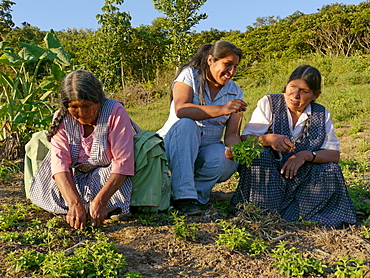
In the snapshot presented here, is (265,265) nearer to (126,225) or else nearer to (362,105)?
(126,225)

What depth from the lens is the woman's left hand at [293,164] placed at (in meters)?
2.77

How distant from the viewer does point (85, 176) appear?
2801 millimetres

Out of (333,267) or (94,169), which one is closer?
(333,267)

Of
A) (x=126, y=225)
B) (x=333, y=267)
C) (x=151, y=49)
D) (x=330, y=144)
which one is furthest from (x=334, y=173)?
(x=151, y=49)

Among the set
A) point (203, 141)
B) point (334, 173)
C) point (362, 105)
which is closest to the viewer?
point (334, 173)

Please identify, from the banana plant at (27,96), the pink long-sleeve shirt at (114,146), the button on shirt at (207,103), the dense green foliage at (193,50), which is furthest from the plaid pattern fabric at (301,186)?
the dense green foliage at (193,50)

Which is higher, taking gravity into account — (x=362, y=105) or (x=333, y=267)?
(x=362, y=105)

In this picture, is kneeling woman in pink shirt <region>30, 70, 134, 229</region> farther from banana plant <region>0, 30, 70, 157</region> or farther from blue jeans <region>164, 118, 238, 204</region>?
banana plant <region>0, 30, 70, 157</region>

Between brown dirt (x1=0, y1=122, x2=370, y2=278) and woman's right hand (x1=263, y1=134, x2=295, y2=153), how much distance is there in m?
0.52

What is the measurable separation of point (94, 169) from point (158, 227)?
2.09 ft

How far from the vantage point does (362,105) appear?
23.0 feet

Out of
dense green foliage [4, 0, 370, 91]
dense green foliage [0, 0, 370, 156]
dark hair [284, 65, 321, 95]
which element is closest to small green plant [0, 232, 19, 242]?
dark hair [284, 65, 321, 95]

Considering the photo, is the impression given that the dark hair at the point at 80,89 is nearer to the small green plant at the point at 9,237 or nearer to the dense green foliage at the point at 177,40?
the small green plant at the point at 9,237

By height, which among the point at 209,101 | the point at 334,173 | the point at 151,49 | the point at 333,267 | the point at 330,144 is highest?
the point at 151,49
